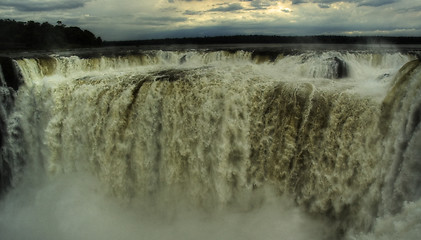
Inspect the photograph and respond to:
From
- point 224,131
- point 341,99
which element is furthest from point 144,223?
point 341,99

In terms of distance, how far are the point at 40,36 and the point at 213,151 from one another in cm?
2251

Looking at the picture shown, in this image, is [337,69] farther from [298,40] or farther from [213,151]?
[298,40]

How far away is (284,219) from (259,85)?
153 inches

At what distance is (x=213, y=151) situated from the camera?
9.70 m

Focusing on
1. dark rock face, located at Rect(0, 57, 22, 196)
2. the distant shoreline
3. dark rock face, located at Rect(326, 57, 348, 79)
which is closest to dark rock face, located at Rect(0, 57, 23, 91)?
dark rock face, located at Rect(0, 57, 22, 196)

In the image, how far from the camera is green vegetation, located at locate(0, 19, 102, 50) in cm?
2406

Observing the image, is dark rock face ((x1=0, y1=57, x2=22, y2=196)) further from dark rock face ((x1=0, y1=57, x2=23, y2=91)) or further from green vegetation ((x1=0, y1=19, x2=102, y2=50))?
green vegetation ((x1=0, y1=19, x2=102, y2=50))

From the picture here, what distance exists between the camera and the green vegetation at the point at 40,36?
24.1 meters

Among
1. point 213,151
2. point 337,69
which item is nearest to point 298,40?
point 337,69

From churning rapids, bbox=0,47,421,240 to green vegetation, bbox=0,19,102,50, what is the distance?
12559 mm

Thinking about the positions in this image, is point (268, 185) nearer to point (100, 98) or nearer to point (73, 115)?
point (100, 98)

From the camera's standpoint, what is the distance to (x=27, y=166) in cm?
1161

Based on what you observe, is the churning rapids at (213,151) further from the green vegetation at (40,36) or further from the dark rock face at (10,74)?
the green vegetation at (40,36)

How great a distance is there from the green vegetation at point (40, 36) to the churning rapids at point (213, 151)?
12.6 metres
